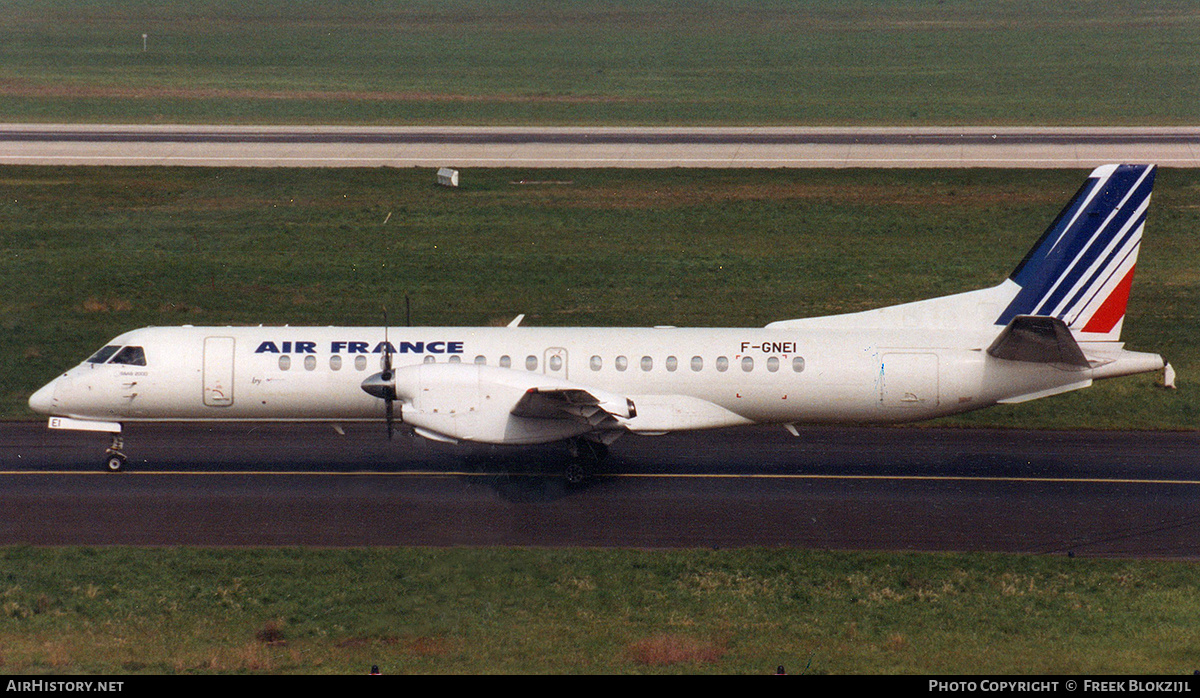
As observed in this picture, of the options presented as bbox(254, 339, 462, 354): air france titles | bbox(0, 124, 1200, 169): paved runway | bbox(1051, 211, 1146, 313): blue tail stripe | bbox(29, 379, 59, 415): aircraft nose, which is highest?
bbox(0, 124, 1200, 169): paved runway

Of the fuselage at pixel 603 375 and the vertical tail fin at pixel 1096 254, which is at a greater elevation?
the vertical tail fin at pixel 1096 254

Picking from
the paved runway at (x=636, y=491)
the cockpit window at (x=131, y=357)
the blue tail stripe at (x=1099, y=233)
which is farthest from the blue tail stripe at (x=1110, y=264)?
the cockpit window at (x=131, y=357)

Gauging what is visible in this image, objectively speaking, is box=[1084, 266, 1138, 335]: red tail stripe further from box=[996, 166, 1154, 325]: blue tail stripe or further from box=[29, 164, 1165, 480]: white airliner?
box=[996, 166, 1154, 325]: blue tail stripe

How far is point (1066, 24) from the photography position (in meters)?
128

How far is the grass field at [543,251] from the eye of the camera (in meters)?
40.8

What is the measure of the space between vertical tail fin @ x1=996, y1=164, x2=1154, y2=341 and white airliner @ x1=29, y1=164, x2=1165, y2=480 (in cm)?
3

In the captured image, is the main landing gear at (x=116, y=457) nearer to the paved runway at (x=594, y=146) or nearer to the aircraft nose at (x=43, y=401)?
the aircraft nose at (x=43, y=401)

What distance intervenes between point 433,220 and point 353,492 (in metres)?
27.3

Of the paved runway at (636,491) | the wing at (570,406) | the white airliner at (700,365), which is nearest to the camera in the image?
the paved runway at (636,491)

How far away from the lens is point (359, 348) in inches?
1085

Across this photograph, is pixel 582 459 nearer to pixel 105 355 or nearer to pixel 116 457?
pixel 116 457

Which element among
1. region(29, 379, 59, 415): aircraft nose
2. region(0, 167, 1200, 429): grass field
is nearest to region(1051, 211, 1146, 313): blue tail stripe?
region(0, 167, 1200, 429): grass field

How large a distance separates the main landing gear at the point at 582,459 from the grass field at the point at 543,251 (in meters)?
11.5

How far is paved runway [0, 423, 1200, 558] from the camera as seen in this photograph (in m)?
24.0
